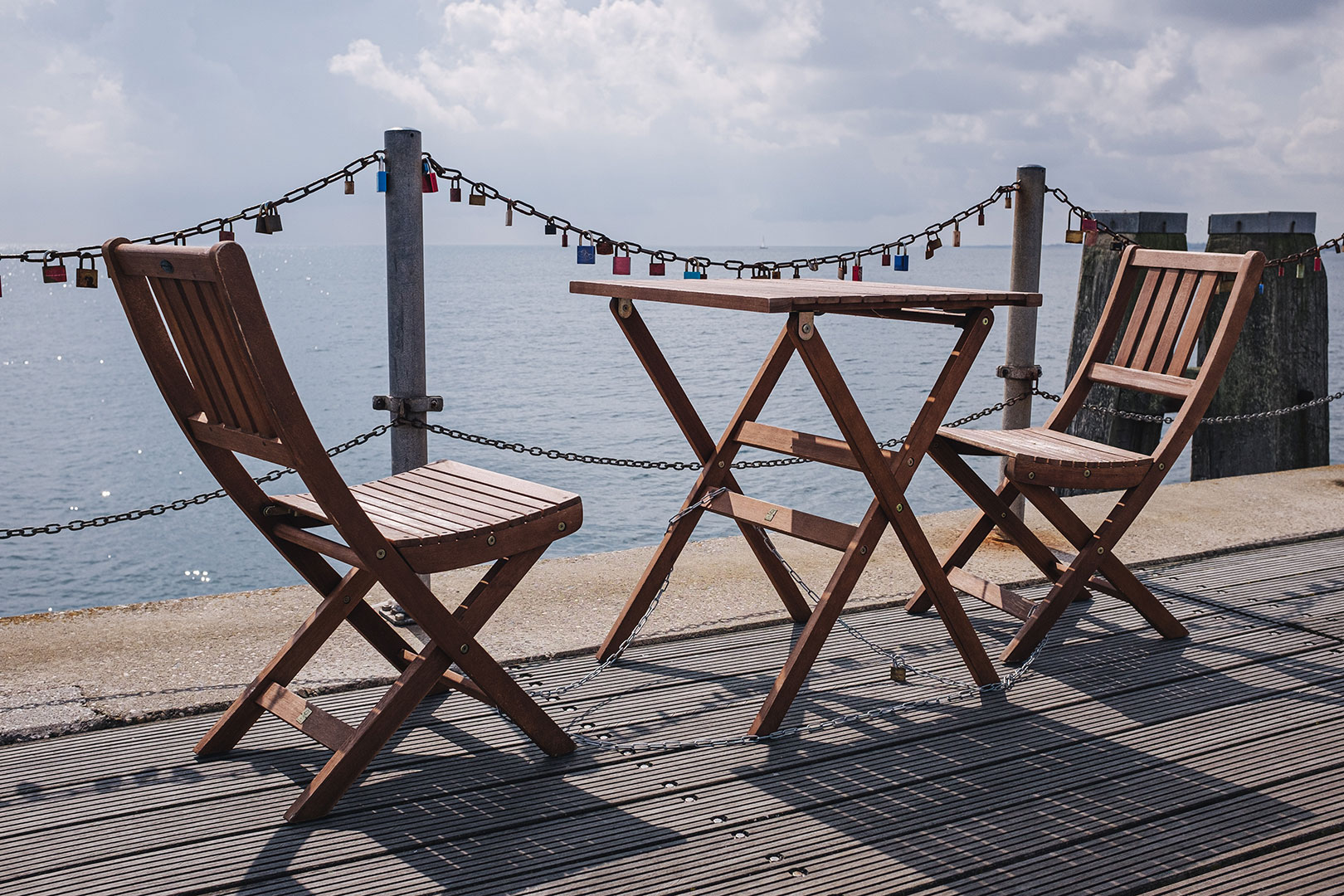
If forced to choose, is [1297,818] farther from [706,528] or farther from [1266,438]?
[706,528]

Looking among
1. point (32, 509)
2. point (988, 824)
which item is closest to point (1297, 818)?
point (988, 824)

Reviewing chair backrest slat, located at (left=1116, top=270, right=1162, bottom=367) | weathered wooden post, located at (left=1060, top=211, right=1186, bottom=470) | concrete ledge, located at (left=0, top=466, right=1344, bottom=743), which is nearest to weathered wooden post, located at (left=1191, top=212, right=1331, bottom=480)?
weathered wooden post, located at (left=1060, top=211, right=1186, bottom=470)

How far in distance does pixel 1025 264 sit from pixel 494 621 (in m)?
2.51

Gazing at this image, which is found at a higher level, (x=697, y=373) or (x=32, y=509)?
(x=697, y=373)

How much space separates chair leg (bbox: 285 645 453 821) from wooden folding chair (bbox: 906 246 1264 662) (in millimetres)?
1578

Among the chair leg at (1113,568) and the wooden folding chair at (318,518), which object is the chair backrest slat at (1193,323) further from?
the wooden folding chair at (318,518)

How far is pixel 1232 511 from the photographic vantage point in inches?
202

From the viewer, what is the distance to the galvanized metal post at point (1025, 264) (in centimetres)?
463

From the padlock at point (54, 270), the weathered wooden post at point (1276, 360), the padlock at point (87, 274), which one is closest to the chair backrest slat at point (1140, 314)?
the padlock at point (87, 274)

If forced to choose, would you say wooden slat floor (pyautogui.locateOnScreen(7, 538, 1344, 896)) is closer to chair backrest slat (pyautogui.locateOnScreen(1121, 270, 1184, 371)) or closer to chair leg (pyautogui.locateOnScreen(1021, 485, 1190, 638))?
chair leg (pyautogui.locateOnScreen(1021, 485, 1190, 638))

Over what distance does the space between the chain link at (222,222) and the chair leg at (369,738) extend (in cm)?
164

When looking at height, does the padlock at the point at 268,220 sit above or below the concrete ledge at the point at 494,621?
above

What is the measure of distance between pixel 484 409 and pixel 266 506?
80.3 feet

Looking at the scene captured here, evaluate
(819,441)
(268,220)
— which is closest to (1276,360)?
(819,441)
